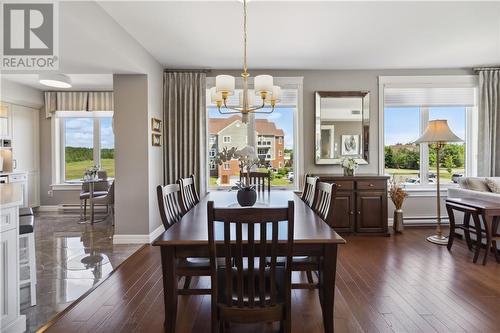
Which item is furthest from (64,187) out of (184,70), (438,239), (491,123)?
(491,123)

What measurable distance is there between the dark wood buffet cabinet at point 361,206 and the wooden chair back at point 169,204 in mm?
2476

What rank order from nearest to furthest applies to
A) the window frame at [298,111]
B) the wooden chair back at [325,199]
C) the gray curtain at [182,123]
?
1. the wooden chair back at [325,199]
2. the gray curtain at [182,123]
3. the window frame at [298,111]

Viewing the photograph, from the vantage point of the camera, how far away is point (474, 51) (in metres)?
3.93

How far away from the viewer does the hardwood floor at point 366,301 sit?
6.59 feet

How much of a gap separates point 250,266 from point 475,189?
398 cm

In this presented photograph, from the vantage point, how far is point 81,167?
6.13 metres

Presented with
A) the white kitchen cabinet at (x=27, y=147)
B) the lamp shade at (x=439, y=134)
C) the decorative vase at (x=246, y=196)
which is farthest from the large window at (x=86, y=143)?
the lamp shade at (x=439, y=134)

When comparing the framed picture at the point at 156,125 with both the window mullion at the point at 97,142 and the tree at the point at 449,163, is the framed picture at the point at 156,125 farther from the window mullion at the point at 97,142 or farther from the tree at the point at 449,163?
the tree at the point at 449,163

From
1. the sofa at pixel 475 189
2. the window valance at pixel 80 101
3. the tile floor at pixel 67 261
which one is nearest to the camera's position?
the tile floor at pixel 67 261

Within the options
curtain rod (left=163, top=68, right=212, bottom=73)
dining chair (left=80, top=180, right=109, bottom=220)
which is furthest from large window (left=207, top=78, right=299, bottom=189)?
dining chair (left=80, top=180, right=109, bottom=220)

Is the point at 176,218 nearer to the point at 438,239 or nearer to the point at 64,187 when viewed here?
the point at 438,239

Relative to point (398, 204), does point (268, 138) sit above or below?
above

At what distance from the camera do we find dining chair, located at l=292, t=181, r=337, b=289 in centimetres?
191

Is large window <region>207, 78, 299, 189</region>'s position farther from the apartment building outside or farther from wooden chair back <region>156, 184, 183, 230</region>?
wooden chair back <region>156, 184, 183, 230</region>
